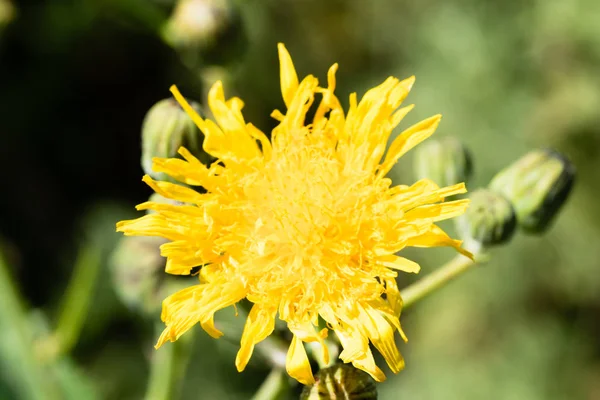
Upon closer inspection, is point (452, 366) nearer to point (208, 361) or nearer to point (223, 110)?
point (208, 361)

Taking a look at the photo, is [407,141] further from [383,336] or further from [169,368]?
[169,368]

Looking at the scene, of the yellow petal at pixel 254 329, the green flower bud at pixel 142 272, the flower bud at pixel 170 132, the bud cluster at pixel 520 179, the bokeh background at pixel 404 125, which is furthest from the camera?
the bokeh background at pixel 404 125

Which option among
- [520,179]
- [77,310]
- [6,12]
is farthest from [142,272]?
[6,12]

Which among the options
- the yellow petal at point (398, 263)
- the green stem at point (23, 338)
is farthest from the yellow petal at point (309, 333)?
the green stem at point (23, 338)

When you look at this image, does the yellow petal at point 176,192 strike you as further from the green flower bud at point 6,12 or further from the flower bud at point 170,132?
the green flower bud at point 6,12

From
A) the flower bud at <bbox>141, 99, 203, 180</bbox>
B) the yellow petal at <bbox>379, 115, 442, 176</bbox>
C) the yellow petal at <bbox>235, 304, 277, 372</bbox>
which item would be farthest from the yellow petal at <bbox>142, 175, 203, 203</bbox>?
the yellow petal at <bbox>379, 115, 442, 176</bbox>

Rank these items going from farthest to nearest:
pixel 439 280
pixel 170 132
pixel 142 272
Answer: pixel 142 272
pixel 439 280
pixel 170 132
